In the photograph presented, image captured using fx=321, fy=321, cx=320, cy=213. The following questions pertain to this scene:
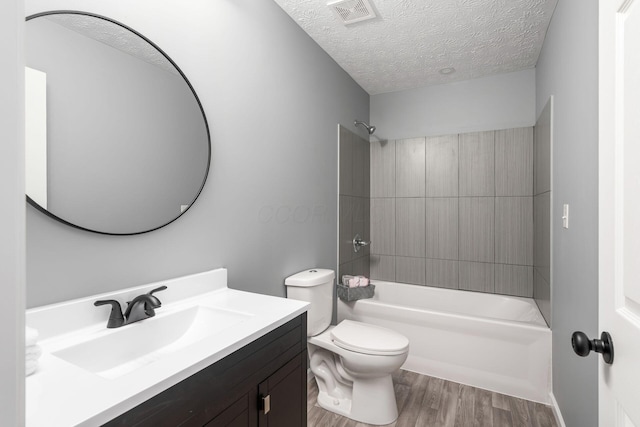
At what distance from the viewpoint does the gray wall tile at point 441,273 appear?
307 cm

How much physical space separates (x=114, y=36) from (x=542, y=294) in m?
2.97

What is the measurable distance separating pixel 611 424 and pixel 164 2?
6.30 feet

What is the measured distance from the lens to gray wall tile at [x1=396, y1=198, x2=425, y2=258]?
10.5ft

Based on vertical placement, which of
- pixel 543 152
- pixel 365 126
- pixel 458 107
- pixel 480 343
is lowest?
pixel 480 343

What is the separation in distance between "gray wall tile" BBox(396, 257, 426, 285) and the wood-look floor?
1062 millimetres

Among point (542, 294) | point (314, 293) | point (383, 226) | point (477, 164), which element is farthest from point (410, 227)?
point (314, 293)

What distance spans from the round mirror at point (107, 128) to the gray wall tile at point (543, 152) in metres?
2.12

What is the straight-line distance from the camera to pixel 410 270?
3.25m

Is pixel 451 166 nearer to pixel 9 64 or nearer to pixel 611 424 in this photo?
pixel 611 424

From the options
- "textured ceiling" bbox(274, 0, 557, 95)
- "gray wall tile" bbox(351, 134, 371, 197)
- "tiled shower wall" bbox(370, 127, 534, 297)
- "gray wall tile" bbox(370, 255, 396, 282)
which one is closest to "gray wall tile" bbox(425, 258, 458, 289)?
"tiled shower wall" bbox(370, 127, 534, 297)

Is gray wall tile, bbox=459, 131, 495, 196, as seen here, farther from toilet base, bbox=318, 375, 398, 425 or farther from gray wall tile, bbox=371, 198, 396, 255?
toilet base, bbox=318, 375, 398, 425

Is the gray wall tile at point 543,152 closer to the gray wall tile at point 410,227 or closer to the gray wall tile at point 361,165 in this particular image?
the gray wall tile at point 410,227

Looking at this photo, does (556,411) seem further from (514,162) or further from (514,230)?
(514,162)

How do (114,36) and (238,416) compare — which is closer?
(238,416)
